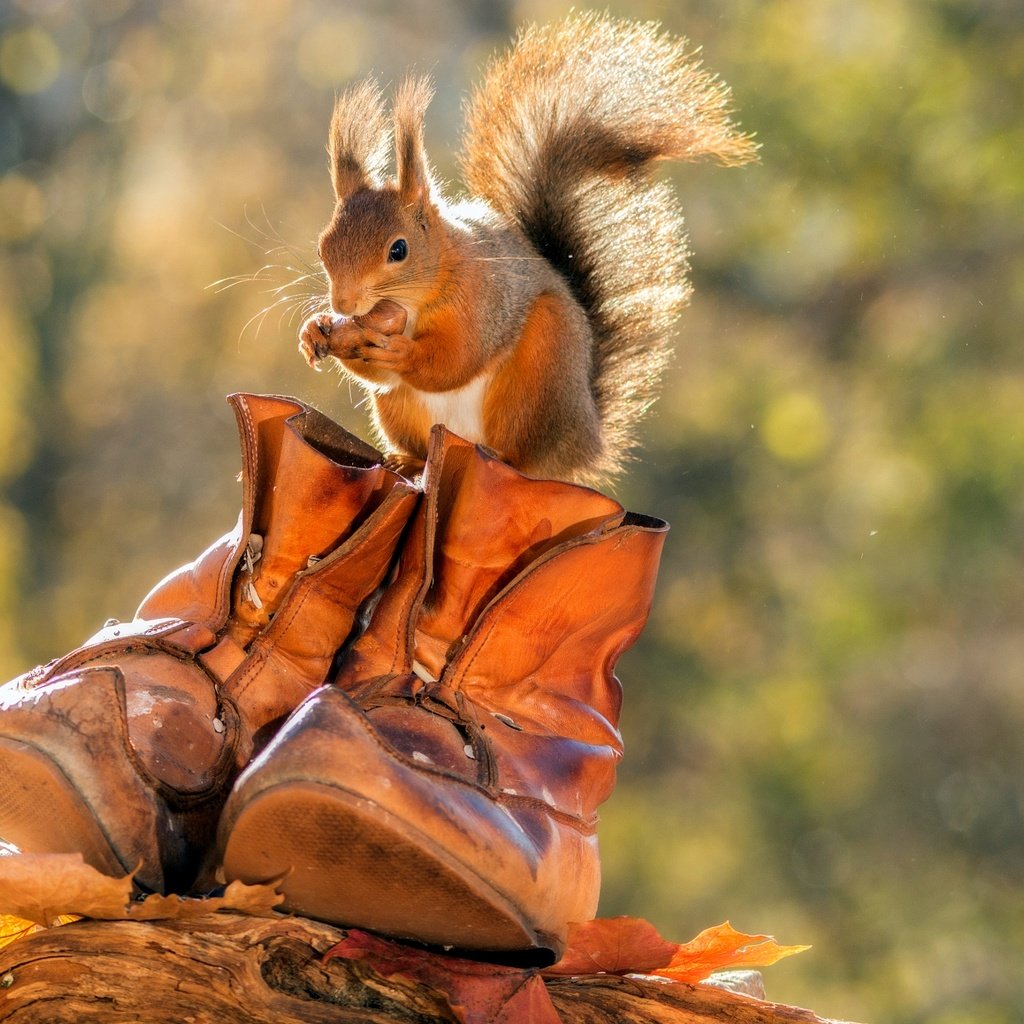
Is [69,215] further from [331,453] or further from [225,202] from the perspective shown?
[331,453]

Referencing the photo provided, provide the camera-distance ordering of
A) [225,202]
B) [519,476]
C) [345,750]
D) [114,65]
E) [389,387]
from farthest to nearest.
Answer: [114,65] < [225,202] < [389,387] < [519,476] < [345,750]

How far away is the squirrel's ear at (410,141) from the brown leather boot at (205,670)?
0.66m

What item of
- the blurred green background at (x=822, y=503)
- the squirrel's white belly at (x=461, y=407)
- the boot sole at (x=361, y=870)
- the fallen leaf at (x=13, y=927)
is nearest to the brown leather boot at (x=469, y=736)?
the boot sole at (x=361, y=870)

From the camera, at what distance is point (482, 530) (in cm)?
115

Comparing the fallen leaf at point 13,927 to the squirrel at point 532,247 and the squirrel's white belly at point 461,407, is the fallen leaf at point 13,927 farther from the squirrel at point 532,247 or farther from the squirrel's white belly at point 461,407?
the squirrel's white belly at point 461,407

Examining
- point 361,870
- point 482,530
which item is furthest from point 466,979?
point 482,530

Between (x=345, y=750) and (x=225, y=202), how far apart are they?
20.3 ft

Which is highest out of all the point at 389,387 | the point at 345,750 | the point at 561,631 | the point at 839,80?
the point at 839,80

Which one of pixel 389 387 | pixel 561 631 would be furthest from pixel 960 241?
pixel 561 631

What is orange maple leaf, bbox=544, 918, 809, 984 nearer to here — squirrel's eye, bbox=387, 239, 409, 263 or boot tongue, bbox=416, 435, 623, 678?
boot tongue, bbox=416, 435, 623, 678

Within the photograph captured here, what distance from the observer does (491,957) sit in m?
1.00

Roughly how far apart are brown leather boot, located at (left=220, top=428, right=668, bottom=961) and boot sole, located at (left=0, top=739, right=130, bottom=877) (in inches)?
3.8

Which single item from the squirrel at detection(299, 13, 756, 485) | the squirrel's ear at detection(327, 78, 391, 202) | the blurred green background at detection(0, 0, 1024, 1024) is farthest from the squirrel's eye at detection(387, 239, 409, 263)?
the blurred green background at detection(0, 0, 1024, 1024)

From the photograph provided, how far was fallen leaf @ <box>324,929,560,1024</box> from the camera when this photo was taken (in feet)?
3.08
